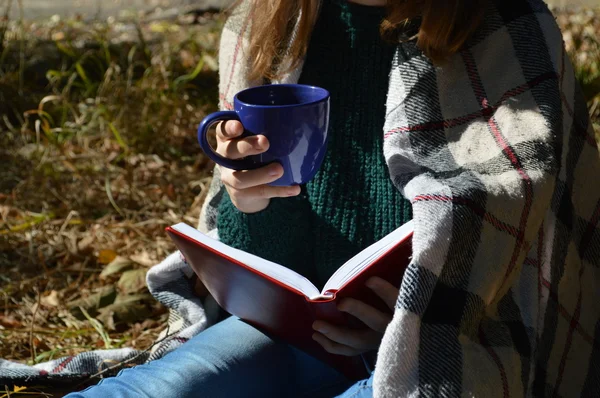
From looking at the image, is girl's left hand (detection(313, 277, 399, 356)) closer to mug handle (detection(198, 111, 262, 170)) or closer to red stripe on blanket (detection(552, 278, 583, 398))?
mug handle (detection(198, 111, 262, 170))

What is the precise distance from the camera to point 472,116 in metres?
1.67

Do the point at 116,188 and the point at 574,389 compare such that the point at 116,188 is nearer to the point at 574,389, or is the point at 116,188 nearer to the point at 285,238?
the point at 285,238

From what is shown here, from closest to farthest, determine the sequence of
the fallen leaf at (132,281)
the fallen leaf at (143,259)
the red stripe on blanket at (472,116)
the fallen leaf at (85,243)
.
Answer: the red stripe on blanket at (472,116), the fallen leaf at (132,281), the fallen leaf at (143,259), the fallen leaf at (85,243)

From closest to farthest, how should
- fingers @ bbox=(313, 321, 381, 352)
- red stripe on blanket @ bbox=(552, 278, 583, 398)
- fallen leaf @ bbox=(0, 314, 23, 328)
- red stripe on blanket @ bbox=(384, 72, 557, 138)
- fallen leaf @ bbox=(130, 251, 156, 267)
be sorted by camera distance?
1. fingers @ bbox=(313, 321, 381, 352)
2. red stripe on blanket @ bbox=(384, 72, 557, 138)
3. red stripe on blanket @ bbox=(552, 278, 583, 398)
4. fallen leaf @ bbox=(0, 314, 23, 328)
5. fallen leaf @ bbox=(130, 251, 156, 267)

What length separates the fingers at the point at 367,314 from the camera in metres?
1.44

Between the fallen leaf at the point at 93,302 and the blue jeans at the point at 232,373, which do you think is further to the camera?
the fallen leaf at the point at 93,302

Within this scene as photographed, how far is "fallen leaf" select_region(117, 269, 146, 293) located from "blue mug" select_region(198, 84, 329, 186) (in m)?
1.17

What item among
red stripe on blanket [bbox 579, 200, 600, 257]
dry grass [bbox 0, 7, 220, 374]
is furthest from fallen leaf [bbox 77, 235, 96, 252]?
red stripe on blanket [bbox 579, 200, 600, 257]

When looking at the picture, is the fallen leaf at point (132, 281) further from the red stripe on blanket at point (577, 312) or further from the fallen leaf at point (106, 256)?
the red stripe on blanket at point (577, 312)

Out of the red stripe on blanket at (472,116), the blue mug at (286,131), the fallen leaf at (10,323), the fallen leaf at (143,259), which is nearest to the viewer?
the blue mug at (286,131)

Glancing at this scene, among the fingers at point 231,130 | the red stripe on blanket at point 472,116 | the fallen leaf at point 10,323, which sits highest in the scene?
the fingers at point 231,130

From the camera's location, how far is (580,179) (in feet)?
5.65

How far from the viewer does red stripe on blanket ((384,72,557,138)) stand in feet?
5.31

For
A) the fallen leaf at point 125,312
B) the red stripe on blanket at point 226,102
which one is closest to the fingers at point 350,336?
the red stripe on blanket at point 226,102
